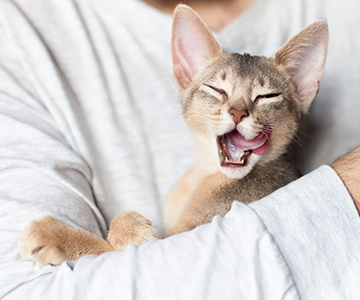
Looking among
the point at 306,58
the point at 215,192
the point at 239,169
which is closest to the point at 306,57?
the point at 306,58

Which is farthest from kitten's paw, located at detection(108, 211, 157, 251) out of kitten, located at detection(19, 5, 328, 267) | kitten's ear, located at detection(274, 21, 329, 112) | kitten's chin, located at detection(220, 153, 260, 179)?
kitten's ear, located at detection(274, 21, 329, 112)

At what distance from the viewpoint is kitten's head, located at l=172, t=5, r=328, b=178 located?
125 centimetres

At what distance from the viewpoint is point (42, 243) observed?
0.97 metres

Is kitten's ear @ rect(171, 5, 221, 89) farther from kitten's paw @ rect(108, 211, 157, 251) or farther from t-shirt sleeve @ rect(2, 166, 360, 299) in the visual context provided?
t-shirt sleeve @ rect(2, 166, 360, 299)

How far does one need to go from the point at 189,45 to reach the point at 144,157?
619 millimetres

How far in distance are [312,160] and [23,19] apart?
5.43ft

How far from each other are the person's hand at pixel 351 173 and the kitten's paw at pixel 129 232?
0.67m

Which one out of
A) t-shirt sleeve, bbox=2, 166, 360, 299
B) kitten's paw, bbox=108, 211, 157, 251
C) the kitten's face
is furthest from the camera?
the kitten's face

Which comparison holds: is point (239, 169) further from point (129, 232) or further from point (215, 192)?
point (129, 232)

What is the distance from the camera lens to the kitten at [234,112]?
A: 1.26 meters

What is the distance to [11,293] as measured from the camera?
814 millimetres

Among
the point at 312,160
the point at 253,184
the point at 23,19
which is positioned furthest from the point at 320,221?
the point at 23,19

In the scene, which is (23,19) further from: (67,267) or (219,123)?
(67,267)

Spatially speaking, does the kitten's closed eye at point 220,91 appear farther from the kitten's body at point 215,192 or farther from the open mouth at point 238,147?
the kitten's body at point 215,192
